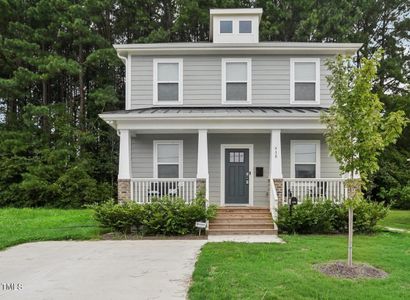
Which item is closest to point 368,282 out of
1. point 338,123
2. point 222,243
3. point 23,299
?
point 338,123

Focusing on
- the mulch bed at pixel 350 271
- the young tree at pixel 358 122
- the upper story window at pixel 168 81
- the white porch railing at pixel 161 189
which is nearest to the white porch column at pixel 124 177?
the white porch railing at pixel 161 189

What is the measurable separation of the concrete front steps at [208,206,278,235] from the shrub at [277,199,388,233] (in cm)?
53

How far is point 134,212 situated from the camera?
1048cm

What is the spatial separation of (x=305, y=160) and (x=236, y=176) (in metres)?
2.42

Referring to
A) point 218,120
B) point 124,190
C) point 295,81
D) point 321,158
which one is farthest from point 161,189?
point 295,81

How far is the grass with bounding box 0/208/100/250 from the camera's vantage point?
33.0 feet

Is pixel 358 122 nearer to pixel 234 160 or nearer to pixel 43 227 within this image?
pixel 234 160

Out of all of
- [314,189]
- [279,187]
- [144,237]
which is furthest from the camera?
[314,189]

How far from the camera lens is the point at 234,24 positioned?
1430 centimetres

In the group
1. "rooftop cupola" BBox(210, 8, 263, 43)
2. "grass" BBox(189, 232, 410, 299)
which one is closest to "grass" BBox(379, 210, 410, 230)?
"grass" BBox(189, 232, 410, 299)

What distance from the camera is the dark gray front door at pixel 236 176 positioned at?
13.1 m

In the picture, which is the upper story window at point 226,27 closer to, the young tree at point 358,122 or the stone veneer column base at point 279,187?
the stone veneer column base at point 279,187

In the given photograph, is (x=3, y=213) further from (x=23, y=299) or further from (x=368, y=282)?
(x=368, y=282)

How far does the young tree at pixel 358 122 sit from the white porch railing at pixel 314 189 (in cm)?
437
